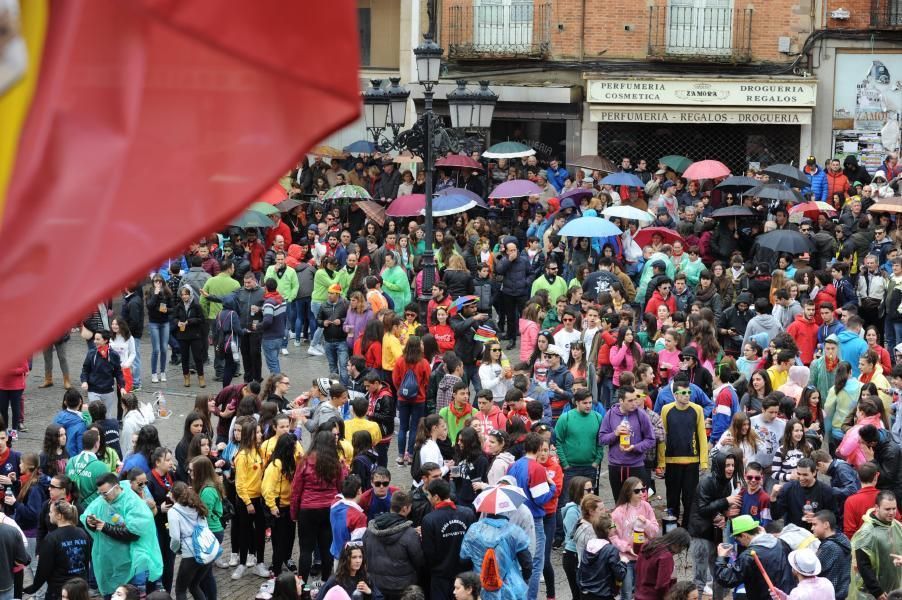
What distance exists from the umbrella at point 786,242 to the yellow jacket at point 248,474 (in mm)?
9909

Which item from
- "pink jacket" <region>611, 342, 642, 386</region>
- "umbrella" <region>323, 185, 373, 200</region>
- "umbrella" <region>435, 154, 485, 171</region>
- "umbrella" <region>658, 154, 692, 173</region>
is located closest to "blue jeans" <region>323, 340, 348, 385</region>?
"pink jacket" <region>611, 342, 642, 386</region>

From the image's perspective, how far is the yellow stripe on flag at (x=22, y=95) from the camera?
10.4ft

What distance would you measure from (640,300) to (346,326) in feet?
13.4

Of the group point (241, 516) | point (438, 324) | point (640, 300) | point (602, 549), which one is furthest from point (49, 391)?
point (602, 549)

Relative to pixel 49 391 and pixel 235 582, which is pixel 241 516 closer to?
pixel 235 582

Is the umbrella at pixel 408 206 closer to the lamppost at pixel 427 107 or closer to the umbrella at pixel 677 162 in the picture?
the lamppost at pixel 427 107

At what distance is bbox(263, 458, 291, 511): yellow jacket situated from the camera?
12.6 metres

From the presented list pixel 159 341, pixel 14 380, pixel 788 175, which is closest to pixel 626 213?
pixel 788 175

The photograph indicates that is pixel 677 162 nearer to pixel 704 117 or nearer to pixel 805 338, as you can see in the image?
pixel 704 117

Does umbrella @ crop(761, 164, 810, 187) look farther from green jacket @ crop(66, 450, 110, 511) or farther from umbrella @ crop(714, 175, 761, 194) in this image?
green jacket @ crop(66, 450, 110, 511)

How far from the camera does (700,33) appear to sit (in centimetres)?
3103

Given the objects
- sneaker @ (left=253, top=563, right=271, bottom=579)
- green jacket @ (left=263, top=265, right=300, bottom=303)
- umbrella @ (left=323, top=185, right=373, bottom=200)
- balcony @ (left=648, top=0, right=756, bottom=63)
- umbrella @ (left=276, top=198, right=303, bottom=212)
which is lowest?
sneaker @ (left=253, top=563, right=271, bottom=579)

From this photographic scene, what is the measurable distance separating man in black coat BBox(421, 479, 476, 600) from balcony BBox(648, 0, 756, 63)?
21380 millimetres

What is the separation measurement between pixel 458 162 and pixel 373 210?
279 centimetres
